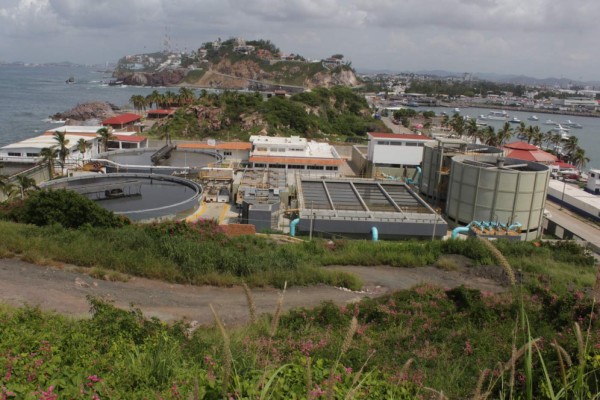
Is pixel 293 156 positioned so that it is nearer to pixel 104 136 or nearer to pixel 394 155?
pixel 394 155

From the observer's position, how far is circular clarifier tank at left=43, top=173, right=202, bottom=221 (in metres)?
26.0

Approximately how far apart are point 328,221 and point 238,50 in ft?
545

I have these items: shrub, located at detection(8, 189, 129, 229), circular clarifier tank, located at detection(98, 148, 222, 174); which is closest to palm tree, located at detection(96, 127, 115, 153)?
circular clarifier tank, located at detection(98, 148, 222, 174)

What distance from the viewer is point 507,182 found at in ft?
87.4

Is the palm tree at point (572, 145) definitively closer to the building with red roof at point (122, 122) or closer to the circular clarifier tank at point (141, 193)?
the circular clarifier tank at point (141, 193)

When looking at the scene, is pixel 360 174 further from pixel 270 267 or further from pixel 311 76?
pixel 311 76

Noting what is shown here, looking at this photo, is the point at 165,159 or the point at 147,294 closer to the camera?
the point at 147,294

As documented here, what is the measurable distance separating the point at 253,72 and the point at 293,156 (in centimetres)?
13342

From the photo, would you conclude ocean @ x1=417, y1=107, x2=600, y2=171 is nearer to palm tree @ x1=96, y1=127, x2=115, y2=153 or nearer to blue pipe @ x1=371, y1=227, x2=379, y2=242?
blue pipe @ x1=371, y1=227, x2=379, y2=242

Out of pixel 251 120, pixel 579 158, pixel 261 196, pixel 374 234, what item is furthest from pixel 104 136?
pixel 579 158

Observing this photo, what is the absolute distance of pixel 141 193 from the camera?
3033 centimetres

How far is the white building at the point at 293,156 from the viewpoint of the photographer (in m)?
38.6

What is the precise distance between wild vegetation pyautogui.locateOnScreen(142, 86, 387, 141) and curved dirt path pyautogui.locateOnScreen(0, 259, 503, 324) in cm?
4413

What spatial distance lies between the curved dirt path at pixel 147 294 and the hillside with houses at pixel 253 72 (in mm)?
132681
